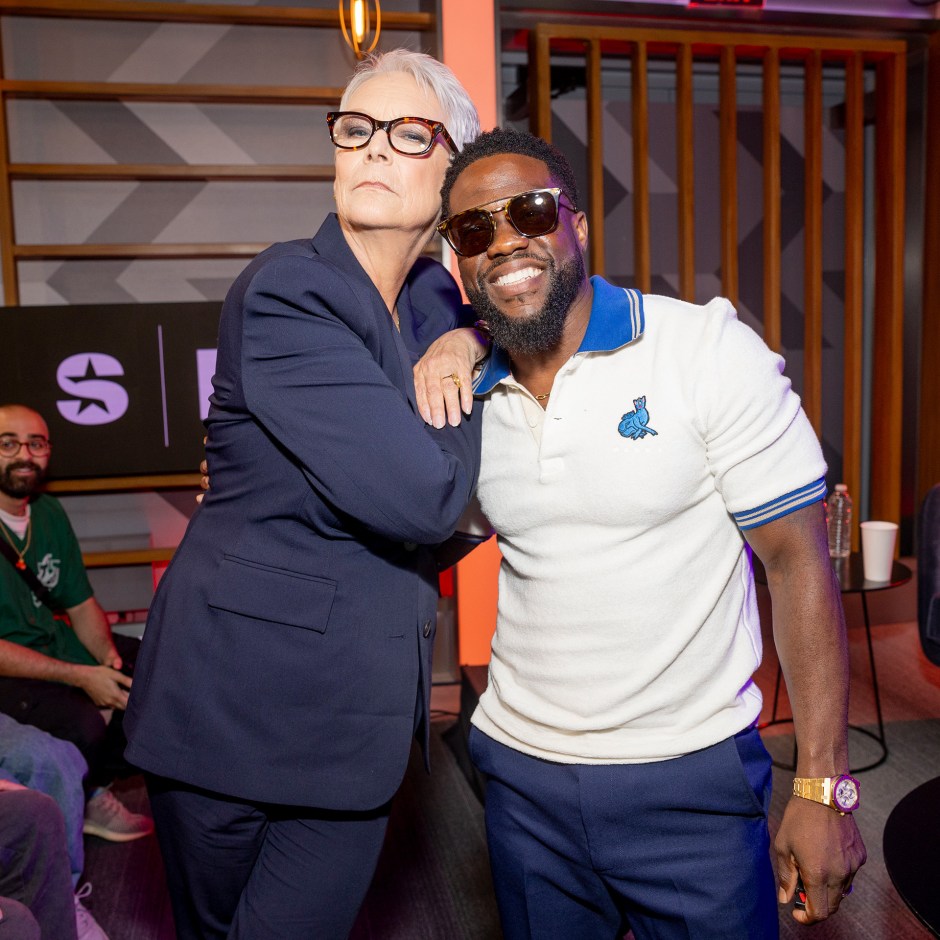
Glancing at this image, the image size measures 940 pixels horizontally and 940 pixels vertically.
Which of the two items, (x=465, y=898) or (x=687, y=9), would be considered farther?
(x=687, y=9)

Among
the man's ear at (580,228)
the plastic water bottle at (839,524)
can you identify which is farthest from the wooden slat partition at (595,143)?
the man's ear at (580,228)

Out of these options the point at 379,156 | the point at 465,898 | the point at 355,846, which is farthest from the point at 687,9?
the point at 355,846

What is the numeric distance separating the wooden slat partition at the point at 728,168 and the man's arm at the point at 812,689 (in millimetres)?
3520

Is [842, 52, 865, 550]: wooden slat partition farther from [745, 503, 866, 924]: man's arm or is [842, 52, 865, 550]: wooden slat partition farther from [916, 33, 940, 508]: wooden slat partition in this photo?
[745, 503, 866, 924]: man's arm

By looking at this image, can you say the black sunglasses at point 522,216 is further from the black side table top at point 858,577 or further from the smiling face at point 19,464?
the smiling face at point 19,464

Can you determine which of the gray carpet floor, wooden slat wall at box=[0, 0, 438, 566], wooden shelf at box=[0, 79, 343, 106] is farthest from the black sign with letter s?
the gray carpet floor

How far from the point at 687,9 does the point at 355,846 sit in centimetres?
424

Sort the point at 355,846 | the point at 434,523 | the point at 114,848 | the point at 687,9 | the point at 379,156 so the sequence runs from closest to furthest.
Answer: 1. the point at 434,523
2. the point at 355,846
3. the point at 379,156
4. the point at 114,848
5. the point at 687,9

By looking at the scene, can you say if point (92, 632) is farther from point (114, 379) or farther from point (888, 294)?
point (888, 294)

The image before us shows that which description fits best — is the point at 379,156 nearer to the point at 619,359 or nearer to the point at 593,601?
the point at 619,359

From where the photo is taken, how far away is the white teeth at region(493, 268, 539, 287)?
137 cm

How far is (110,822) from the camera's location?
119 inches

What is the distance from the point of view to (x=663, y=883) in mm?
1266

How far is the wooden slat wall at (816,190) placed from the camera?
441 cm
